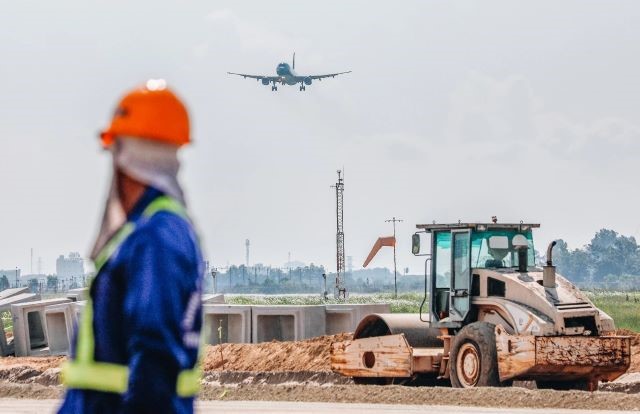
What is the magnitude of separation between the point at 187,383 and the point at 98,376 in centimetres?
24

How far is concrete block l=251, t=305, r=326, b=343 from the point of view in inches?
1287

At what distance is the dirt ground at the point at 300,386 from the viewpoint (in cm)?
1848

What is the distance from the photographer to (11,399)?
2100 cm

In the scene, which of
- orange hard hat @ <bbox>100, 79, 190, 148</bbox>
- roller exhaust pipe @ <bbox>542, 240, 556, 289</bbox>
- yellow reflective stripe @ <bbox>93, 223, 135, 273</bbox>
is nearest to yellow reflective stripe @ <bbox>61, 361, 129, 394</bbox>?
yellow reflective stripe @ <bbox>93, 223, 135, 273</bbox>

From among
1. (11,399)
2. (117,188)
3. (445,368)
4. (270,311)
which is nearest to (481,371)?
(445,368)

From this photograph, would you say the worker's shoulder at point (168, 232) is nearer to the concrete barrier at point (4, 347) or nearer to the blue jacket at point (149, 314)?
the blue jacket at point (149, 314)

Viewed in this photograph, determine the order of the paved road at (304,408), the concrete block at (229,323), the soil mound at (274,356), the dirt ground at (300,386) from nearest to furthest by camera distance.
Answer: the paved road at (304,408) → the dirt ground at (300,386) → the soil mound at (274,356) → the concrete block at (229,323)

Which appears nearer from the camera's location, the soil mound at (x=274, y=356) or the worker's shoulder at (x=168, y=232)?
the worker's shoulder at (x=168, y=232)

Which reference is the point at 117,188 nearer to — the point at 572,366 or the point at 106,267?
the point at 106,267

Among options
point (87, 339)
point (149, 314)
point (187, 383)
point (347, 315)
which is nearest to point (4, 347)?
point (347, 315)

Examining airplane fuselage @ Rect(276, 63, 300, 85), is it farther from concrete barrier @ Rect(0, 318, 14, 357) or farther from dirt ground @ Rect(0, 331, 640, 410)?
dirt ground @ Rect(0, 331, 640, 410)

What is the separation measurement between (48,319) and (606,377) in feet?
62.7

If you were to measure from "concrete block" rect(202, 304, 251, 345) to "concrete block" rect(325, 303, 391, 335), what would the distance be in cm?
210

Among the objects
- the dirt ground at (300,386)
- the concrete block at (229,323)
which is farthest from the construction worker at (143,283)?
the concrete block at (229,323)
